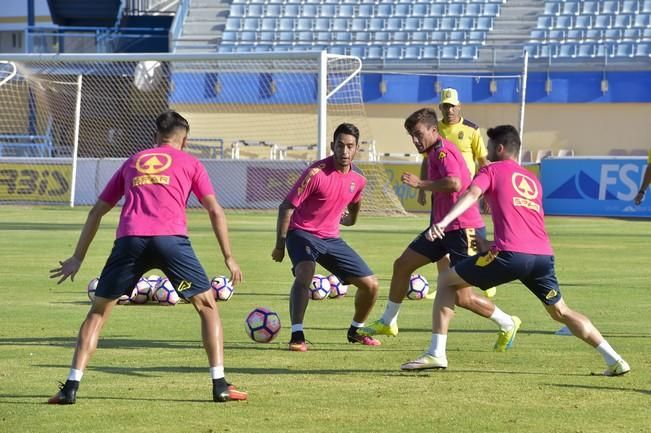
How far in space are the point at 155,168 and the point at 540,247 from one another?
9.28ft

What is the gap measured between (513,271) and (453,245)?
6.09ft

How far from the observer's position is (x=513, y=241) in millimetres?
8750

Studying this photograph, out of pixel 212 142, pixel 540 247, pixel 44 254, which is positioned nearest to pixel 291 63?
pixel 212 142

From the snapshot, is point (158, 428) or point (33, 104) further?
point (33, 104)

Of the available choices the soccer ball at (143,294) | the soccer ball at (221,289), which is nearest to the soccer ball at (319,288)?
the soccer ball at (221,289)

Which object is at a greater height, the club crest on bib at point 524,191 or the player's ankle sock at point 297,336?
the club crest on bib at point 524,191

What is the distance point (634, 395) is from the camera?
8.29 meters

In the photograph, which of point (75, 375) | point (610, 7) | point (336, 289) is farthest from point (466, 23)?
point (75, 375)

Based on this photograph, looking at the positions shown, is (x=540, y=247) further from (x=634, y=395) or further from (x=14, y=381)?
(x=14, y=381)

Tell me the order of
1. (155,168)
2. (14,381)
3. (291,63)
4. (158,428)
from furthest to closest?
1. (291,63)
2. (14,381)
3. (155,168)
4. (158,428)

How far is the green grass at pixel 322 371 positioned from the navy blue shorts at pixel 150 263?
0.74 meters

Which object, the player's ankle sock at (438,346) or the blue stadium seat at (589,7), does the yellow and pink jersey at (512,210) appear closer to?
the player's ankle sock at (438,346)

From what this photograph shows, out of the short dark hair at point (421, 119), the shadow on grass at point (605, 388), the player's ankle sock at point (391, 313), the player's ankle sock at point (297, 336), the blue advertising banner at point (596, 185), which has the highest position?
the short dark hair at point (421, 119)

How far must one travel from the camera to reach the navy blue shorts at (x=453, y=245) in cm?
1049
